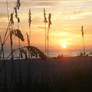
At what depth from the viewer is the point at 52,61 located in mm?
12312

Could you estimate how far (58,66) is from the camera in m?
11.8

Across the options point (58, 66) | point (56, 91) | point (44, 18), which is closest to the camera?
point (56, 91)

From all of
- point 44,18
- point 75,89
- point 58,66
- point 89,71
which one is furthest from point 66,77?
point 58,66

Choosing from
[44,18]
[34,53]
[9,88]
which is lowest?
[9,88]

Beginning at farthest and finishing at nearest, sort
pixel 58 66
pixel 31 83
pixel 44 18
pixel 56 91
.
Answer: pixel 58 66, pixel 44 18, pixel 31 83, pixel 56 91

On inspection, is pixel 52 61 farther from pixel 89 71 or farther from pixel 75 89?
pixel 75 89

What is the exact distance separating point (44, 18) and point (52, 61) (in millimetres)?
2703

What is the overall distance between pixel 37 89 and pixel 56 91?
0.37 metres

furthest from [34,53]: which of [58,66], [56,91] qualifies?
[58,66]

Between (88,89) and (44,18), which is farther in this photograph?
(44,18)

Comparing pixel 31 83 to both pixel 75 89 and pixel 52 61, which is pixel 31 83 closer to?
pixel 75 89

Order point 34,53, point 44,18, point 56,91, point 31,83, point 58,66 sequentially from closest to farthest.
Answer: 1. point 56,91
2. point 31,83
3. point 34,53
4. point 44,18
5. point 58,66

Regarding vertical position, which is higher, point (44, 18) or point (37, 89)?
point (44, 18)

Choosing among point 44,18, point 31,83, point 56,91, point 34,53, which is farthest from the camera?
point 44,18
